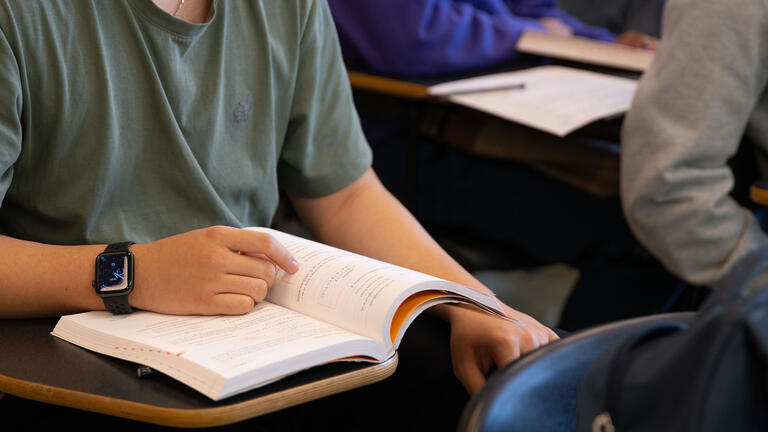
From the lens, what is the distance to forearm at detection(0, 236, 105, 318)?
75cm

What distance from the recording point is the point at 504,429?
1.87ft

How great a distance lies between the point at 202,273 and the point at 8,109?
0.24 metres

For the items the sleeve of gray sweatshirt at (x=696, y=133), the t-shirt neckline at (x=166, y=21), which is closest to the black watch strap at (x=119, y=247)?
the t-shirt neckline at (x=166, y=21)

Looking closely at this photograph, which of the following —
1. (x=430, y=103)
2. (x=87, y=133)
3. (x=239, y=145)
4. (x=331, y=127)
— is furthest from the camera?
(x=430, y=103)

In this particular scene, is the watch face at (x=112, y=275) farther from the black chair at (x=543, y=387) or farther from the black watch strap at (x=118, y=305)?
the black chair at (x=543, y=387)

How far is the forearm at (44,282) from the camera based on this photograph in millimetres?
749

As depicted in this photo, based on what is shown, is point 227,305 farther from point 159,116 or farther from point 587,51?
point 587,51

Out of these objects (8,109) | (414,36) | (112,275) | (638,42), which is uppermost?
(8,109)

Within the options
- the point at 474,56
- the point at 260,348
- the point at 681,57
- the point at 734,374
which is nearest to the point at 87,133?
the point at 260,348

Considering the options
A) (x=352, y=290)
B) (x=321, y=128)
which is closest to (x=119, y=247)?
(x=352, y=290)

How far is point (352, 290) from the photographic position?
770 millimetres

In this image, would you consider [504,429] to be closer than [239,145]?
Yes

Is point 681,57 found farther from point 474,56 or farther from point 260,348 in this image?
point 260,348

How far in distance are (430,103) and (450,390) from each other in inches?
38.7
